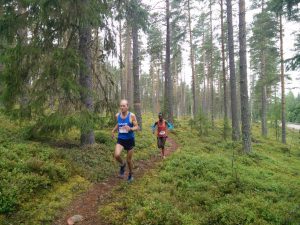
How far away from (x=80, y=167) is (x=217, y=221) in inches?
190

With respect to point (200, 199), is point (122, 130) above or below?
above

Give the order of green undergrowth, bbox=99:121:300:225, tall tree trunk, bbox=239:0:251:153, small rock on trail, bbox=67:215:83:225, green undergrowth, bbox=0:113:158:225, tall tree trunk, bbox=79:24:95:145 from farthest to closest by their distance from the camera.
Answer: tall tree trunk, bbox=239:0:251:153
tall tree trunk, bbox=79:24:95:145
green undergrowth, bbox=0:113:158:225
small rock on trail, bbox=67:215:83:225
green undergrowth, bbox=99:121:300:225

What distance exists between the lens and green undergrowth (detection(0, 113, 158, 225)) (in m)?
5.76

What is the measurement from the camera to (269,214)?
5.75m

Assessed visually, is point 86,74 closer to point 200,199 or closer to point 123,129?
point 123,129

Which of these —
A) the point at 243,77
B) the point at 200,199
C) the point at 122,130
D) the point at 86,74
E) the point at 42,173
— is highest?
the point at 243,77

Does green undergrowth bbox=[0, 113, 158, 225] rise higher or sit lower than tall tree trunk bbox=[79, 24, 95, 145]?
lower

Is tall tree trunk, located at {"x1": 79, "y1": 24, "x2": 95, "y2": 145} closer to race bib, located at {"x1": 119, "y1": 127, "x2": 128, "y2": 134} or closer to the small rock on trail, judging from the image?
race bib, located at {"x1": 119, "y1": 127, "x2": 128, "y2": 134}

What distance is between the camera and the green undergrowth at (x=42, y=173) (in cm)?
576

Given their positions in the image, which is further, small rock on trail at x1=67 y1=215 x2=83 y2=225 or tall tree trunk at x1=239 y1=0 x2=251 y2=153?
tall tree trunk at x1=239 y1=0 x2=251 y2=153

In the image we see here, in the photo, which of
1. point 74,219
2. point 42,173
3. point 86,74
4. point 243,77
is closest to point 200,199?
point 74,219

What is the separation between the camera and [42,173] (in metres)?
7.21

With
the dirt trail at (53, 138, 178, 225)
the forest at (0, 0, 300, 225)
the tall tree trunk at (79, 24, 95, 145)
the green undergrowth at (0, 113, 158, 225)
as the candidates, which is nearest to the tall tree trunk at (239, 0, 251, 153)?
the forest at (0, 0, 300, 225)

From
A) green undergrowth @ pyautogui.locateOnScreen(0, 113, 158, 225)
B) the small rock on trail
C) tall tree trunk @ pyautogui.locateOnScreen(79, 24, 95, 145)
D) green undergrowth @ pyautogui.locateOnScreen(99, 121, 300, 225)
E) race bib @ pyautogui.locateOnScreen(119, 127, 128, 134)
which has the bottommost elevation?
the small rock on trail
